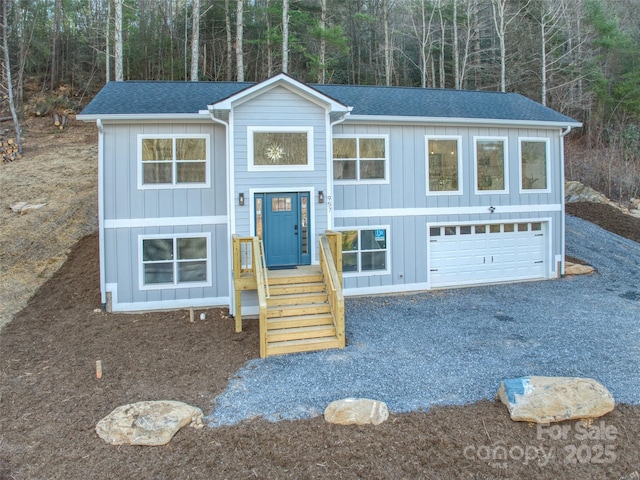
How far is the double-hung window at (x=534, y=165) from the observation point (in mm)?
11594

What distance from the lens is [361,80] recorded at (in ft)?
83.6

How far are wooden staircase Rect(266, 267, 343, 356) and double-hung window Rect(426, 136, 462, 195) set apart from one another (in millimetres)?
4514

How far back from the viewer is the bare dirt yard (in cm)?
398

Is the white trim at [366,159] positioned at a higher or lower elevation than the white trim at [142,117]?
lower

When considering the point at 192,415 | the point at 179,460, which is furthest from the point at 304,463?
the point at 192,415

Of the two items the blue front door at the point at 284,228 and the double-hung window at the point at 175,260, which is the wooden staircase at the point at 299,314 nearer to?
the blue front door at the point at 284,228

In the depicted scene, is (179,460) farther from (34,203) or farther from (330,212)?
(34,203)

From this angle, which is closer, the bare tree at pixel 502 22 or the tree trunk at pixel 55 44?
the tree trunk at pixel 55 44

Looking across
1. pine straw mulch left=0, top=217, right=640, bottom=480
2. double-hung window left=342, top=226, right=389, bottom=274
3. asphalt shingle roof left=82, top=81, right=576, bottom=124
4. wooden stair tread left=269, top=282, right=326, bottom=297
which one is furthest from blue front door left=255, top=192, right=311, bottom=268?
pine straw mulch left=0, top=217, right=640, bottom=480

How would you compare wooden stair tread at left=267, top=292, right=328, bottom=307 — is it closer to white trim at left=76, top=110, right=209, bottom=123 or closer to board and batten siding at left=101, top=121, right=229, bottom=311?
board and batten siding at left=101, top=121, right=229, bottom=311

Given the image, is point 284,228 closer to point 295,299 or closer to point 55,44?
point 295,299

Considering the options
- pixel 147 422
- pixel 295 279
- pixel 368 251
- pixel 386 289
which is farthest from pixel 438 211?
pixel 147 422

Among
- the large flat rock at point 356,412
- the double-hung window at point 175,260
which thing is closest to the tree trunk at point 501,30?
the double-hung window at point 175,260

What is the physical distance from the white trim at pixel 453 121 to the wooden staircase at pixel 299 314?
4.14m
